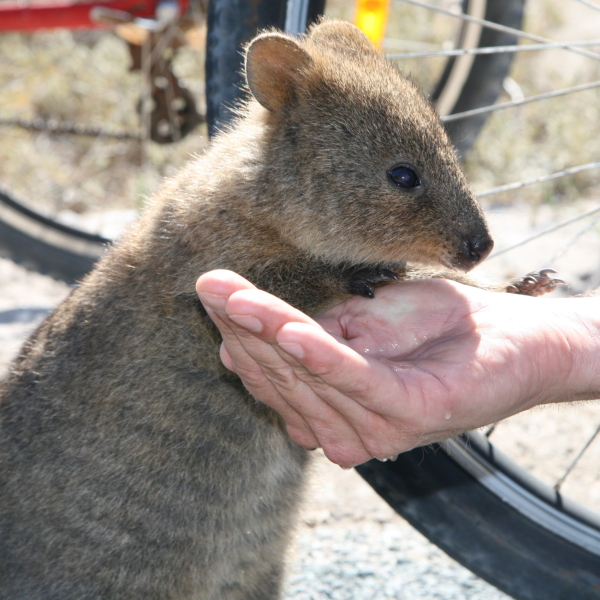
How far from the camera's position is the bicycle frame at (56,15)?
484 cm

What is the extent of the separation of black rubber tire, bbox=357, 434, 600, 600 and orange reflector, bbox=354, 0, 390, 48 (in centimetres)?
192

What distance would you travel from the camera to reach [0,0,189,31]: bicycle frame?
15.9ft

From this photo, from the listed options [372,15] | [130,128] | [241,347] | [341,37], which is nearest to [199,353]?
[241,347]

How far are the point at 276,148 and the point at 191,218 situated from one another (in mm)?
356

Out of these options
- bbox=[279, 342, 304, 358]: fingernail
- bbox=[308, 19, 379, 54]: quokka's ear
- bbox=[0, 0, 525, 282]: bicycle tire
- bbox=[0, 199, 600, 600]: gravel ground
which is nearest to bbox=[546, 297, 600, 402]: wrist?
bbox=[0, 199, 600, 600]: gravel ground

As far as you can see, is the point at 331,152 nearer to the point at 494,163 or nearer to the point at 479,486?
the point at 479,486

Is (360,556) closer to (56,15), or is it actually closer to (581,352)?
(581,352)

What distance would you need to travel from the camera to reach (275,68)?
2.44 metres

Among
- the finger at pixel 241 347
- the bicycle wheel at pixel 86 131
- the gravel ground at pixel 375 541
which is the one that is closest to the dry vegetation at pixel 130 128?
the bicycle wheel at pixel 86 131

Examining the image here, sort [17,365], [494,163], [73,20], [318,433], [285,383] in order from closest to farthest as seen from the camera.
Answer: [285,383] < [318,433] < [17,365] < [73,20] < [494,163]

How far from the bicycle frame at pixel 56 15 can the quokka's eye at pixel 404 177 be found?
296 cm

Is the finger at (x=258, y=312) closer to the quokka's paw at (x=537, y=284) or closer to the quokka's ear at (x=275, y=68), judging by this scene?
the quokka's ear at (x=275, y=68)

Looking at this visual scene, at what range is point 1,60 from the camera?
341 inches

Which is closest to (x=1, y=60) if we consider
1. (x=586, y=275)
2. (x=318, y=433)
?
(x=586, y=275)
